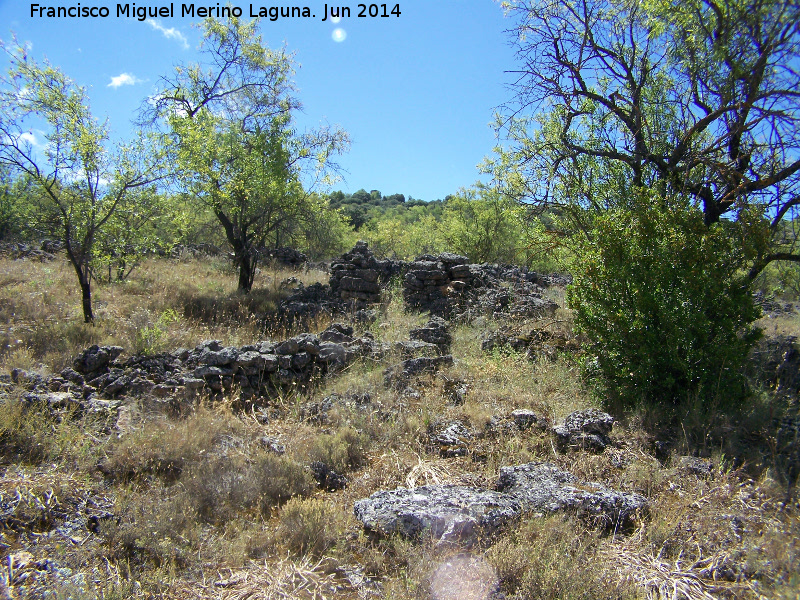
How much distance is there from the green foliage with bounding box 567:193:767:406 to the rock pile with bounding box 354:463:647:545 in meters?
2.05

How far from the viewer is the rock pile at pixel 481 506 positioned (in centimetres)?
345

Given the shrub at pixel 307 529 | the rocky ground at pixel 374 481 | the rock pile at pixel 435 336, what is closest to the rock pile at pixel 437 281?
the rock pile at pixel 435 336

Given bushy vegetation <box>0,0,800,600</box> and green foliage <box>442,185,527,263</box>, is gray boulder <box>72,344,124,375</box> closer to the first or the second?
bushy vegetation <box>0,0,800,600</box>

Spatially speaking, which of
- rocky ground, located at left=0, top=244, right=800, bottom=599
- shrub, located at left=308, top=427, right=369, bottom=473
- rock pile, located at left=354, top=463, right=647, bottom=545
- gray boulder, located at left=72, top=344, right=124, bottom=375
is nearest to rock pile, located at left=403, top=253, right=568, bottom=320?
rocky ground, located at left=0, top=244, right=800, bottom=599

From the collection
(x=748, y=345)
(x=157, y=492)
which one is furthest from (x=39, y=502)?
(x=748, y=345)

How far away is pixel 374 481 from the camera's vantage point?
4434 millimetres

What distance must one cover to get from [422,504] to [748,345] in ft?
14.4

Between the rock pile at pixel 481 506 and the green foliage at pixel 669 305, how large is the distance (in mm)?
2048

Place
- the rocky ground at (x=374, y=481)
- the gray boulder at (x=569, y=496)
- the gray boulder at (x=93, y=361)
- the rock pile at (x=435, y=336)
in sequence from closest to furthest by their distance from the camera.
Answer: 1. the rocky ground at (x=374, y=481)
2. the gray boulder at (x=569, y=496)
3. the gray boulder at (x=93, y=361)
4. the rock pile at (x=435, y=336)

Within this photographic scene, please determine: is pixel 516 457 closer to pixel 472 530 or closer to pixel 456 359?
pixel 472 530

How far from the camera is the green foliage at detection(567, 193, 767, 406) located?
5383 millimetres

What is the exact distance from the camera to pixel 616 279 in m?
5.87

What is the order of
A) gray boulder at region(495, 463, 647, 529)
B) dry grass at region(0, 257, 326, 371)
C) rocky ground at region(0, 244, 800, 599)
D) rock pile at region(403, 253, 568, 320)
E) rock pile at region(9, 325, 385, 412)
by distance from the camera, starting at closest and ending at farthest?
1. rocky ground at region(0, 244, 800, 599)
2. gray boulder at region(495, 463, 647, 529)
3. rock pile at region(9, 325, 385, 412)
4. dry grass at region(0, 257, 326, 371)
5. rock pile at region(403, 253, 568, 320)

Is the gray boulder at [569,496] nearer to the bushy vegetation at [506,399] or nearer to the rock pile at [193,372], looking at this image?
the bushy vegetation at [506,399]
